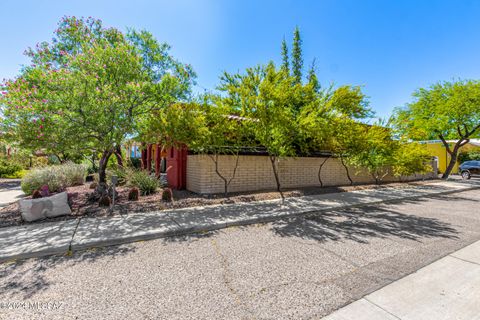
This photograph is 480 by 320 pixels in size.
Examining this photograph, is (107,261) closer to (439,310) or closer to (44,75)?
(439,310)

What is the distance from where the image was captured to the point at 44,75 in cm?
566

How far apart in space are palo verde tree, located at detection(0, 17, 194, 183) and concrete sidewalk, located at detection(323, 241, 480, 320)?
6.65 m

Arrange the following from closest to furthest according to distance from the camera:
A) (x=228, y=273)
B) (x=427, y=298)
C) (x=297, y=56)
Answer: (x=427, y=298) → (x=228, y=273) → (x=297, y=56)

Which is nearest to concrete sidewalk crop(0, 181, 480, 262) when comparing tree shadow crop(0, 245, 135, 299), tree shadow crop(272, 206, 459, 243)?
tree shadow crop(0, 245, 135, 299)

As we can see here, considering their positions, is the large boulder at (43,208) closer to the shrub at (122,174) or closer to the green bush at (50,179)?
the shrub at (122,174)

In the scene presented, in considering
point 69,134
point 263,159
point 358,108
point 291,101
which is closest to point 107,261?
point 69,134

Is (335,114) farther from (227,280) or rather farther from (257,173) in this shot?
(227,280)

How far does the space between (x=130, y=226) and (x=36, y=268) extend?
1817mm

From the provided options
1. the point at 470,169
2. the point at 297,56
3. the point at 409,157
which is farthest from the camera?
the point at 297,56

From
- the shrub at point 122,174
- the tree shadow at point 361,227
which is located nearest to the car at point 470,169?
the tree shadow at point 361,227

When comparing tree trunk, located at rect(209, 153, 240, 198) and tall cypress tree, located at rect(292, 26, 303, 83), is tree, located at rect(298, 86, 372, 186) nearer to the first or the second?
tree trunk, located at rect(209, 153, 240, 198)

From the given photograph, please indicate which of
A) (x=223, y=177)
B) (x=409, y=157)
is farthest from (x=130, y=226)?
(x=409, y=157)

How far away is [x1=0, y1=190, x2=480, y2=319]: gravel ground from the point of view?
244cm

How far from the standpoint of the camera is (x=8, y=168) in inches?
673
